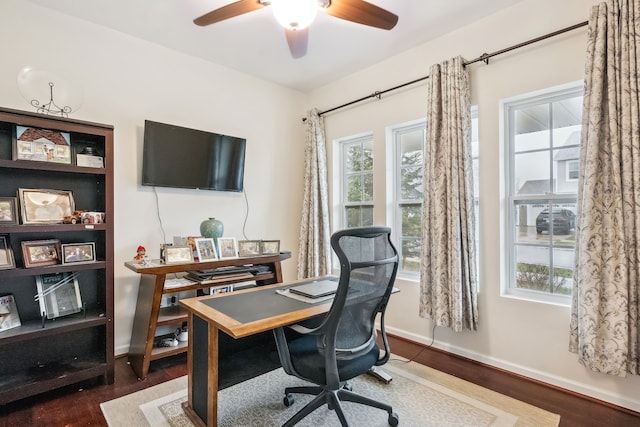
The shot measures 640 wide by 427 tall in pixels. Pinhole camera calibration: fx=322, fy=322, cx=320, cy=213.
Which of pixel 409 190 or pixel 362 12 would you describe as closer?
pixel 362 12

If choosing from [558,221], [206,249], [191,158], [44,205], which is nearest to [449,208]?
[558,221]

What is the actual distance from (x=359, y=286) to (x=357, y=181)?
2363 mm

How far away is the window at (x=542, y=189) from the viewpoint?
2.31 m

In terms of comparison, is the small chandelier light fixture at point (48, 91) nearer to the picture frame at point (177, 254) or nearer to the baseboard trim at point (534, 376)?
the picture frame at point (177, 254)

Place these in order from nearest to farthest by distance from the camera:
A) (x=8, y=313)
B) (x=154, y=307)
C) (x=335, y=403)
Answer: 1. (x=335, y=403)
2. (x=8, y=313)
3. (x=154, y=307)

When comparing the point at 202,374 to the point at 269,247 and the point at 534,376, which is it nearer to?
the point at 269,247

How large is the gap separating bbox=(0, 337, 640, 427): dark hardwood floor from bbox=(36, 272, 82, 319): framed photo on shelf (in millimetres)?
529

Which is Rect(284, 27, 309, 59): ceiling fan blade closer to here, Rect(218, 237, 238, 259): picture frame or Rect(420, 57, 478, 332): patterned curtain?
Rect(420, 57, 478, 332): patterned curtain

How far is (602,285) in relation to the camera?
6.25 feet

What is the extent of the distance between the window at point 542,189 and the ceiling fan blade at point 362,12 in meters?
1.28

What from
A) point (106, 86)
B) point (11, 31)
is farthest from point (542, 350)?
point (11, 31)

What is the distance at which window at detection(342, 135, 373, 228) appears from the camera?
3639 mm

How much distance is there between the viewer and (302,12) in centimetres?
169

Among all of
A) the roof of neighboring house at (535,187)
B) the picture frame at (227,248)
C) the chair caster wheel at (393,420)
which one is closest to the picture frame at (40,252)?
the picture frame at (227,248)
